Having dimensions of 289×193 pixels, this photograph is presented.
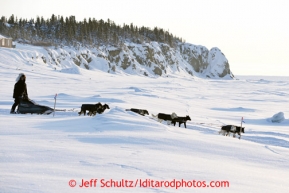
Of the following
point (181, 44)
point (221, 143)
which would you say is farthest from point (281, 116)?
point (181, 44)

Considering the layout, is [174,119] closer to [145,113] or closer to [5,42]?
[145,113]

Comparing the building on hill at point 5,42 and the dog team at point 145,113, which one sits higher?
the building on hill at point 5,42

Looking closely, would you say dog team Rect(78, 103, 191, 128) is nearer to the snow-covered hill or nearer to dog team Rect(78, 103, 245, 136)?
dog team Rect(78, 103, 245, 136)

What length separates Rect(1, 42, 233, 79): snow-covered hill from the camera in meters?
64.5

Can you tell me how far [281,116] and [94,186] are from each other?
622 inches

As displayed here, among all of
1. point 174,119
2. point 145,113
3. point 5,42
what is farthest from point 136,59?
point 174,119

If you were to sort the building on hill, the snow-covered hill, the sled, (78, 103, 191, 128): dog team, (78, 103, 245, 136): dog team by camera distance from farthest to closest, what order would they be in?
the snow-covered hill → the building on hill → (78, 103, 191, 128): dog team → the sled → (78, 103, 245, 136): dog team

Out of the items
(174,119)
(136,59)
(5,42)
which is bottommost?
(174,119)

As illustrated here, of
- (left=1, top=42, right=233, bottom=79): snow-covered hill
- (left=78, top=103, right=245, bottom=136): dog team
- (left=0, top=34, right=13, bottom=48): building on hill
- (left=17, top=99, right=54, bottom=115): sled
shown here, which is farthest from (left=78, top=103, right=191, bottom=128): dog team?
(left=0, top=34, right=13, bottom=48): building on hill

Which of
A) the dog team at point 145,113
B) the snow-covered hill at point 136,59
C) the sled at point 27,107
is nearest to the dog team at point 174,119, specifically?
the dog team at point 145,113

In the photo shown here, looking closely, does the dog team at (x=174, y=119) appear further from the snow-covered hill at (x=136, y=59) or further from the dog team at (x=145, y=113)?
the snow-covered hill at (x=136, y=59)

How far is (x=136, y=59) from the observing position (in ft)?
334

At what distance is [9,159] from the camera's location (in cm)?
443

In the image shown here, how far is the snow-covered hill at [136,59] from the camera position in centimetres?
6454
